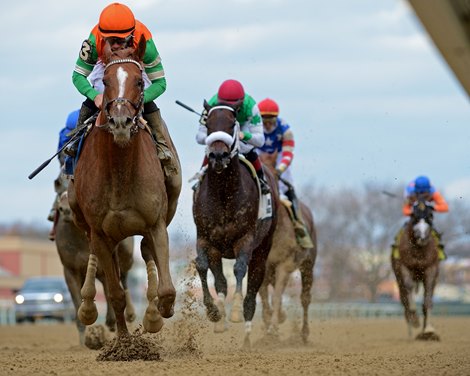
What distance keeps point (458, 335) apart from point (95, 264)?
10.5m

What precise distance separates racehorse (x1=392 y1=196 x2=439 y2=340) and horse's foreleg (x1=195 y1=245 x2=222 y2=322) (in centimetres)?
655

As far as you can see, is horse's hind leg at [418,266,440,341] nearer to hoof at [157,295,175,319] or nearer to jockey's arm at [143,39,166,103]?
hoof at [157,295,175,319]

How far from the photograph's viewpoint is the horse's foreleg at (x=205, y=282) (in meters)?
12.3

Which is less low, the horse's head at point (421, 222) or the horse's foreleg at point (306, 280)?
the horse's head at point (421, 222)

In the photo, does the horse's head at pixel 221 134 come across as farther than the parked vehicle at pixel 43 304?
No

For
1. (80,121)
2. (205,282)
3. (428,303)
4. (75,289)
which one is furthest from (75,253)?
(428,303)

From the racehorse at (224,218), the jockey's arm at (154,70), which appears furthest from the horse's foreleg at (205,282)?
the jockey's arm at (154,70)

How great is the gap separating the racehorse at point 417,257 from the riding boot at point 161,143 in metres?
8.46

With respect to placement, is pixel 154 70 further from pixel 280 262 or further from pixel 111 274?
pixel 280 262

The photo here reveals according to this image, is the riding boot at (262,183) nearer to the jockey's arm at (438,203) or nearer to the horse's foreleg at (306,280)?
the horse's foreleg at (306,280)

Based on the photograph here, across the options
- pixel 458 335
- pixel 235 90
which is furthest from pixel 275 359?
pixel 458 335

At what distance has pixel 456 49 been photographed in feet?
20.4

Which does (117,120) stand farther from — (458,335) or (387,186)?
(387,186)

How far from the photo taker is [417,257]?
61.2 ft
